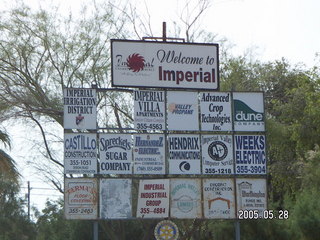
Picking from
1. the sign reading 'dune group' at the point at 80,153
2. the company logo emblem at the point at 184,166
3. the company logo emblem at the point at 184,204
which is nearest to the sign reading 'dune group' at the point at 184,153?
the company logo emblem at the point at 184,166

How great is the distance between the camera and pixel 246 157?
69.9 ft

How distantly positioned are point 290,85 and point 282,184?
252 inches

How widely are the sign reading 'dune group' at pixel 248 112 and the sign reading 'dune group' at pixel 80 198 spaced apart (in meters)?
4.48

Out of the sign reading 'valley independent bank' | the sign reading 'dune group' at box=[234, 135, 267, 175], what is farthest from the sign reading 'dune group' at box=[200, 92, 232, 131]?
the sign reading 'dune group' at box=[234, 135, 267, 175]

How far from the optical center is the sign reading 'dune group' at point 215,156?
21.1 m

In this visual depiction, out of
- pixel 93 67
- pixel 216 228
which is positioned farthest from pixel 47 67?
pixel 216 228

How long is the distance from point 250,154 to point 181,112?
7.61 feet

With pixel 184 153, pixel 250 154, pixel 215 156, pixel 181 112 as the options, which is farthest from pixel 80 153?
pixel 250 154

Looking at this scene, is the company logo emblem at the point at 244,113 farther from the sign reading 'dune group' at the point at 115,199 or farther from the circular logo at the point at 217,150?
the sign reading 'dune group' at the point at 115,199

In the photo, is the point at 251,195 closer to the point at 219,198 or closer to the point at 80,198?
the point at 219,198

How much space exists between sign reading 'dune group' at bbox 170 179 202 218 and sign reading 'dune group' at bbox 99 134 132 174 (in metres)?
1.43

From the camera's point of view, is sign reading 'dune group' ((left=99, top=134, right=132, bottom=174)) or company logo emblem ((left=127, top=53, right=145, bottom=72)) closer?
sign reading 'dune group' ((left=99, top=134, right=132, bottom=174))

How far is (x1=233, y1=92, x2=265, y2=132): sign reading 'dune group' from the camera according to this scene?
21.5 m

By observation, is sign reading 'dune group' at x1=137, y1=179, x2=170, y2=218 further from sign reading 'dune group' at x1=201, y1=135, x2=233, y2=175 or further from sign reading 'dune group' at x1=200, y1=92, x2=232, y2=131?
sign reading 'dune group' at x1=200, y1=92, x2=232, y2=131
